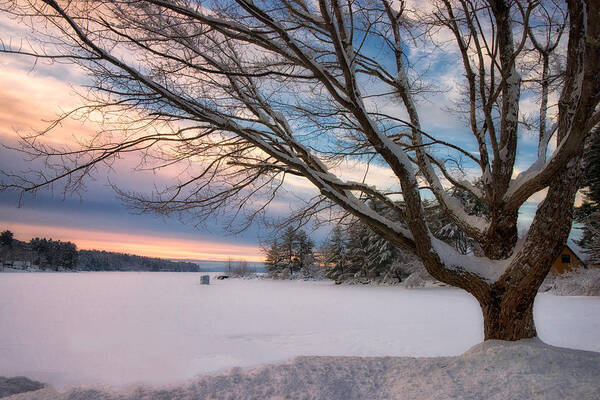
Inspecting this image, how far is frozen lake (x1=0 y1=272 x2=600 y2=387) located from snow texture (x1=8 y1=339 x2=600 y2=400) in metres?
1.50

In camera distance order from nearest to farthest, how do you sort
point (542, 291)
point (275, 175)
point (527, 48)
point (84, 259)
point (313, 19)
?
1. point (313, 19)
2. point (275, 175)
3. point (527, 48)
4. point (542, 291)
5. point (84, 259)

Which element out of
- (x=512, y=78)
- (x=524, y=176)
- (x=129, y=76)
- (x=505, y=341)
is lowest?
(x=505, y=341)

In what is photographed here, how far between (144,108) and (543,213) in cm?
508

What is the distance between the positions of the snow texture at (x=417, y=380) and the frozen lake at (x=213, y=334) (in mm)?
1502

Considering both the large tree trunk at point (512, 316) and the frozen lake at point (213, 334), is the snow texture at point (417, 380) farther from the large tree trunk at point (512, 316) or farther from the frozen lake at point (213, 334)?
the frozen lake at point (213, 334)

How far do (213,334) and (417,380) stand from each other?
6.48 m

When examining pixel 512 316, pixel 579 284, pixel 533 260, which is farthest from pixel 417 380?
pixel 579 284

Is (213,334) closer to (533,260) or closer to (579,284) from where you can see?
(533,260)

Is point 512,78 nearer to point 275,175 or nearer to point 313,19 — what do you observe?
point 313,19

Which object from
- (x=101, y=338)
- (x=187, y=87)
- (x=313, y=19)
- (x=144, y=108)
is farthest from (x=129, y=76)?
(x=101, y=338)

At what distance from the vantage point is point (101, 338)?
870 cm

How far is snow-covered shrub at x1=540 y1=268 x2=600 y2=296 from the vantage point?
56.0 ft

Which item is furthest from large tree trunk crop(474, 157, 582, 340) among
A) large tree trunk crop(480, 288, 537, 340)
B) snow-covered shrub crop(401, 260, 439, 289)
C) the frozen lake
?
snow-covered shrub crop(401, 260, 439, 289)

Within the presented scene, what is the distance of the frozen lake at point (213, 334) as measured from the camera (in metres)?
6.29
